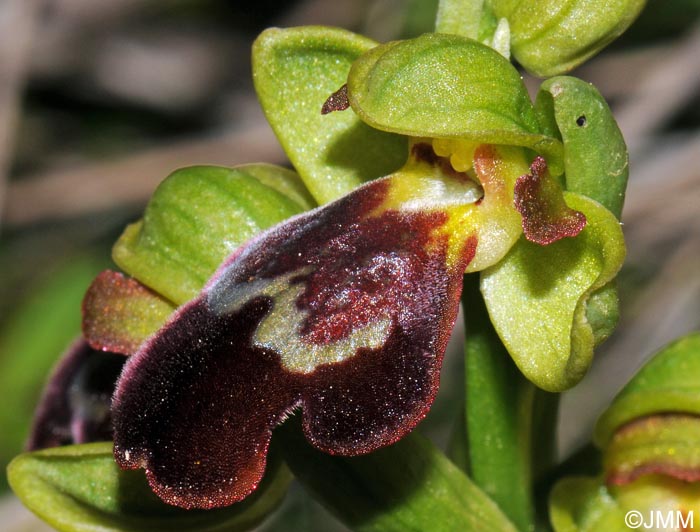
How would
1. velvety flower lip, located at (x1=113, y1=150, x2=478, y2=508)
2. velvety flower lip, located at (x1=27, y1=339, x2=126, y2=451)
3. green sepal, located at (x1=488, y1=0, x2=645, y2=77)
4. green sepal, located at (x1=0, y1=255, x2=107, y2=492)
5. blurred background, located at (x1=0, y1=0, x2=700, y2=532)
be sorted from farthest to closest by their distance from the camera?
blurred background, located at (x1=0, y1=0, x2=700, y2=532) < green sepal, located at (x1=0, y1=255, x2=107, y2=492) < velvety flower lip, located at (x1=27, y1=339, x2=126, y2=451) < green sepal, located at (x1=488, y1=0, x2=645, y2=77) < velvety flower lip, located at (x1=113, y1=150, x2=478, y2=508)

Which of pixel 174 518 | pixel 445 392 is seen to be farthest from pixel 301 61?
pixel 445 392

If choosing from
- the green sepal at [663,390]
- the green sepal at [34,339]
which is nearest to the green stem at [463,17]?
the green sepal at [663,390]

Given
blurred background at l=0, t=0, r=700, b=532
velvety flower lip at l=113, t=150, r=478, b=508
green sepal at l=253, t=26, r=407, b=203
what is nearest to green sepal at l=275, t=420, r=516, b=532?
velvety flower lip at l=113, t=150, r=478, b=508

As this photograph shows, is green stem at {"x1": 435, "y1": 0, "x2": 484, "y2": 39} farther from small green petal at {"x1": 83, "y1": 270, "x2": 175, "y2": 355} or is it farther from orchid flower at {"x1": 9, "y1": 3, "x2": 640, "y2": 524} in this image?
small green petal at {"x1": 83, "y1": 270, "x2": 175, "y2": 355}

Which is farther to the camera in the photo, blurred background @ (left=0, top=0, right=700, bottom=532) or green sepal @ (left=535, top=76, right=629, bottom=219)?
blurred background @ (left=0, top=0, right=700, bottom=532)

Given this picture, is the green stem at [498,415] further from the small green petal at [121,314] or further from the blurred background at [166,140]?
the blurred background at [166,140]
